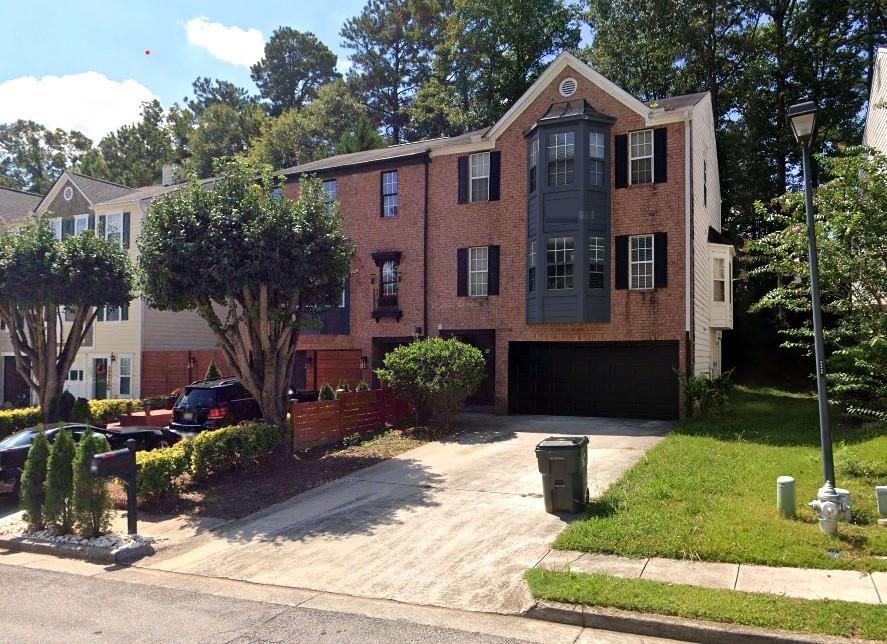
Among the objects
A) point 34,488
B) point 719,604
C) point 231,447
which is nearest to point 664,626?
point 719,604

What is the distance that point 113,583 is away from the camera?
309 inches

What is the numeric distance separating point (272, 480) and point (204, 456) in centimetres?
132

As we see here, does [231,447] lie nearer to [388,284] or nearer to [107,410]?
[107,410]

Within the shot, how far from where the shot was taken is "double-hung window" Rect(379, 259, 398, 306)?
72.3 ft

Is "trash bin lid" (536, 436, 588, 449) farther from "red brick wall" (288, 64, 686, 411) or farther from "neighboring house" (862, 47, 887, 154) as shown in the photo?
"neighboring house" (862, 47, 887, 154)

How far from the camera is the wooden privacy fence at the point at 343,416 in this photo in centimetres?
1458

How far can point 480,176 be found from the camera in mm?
20938

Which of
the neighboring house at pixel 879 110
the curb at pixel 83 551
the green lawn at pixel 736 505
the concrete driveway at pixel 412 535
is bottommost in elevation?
the curb at pixel 83 551

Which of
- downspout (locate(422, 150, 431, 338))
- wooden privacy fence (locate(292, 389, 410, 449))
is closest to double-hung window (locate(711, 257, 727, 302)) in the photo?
downspout (locate(422, 150, 431, 338))

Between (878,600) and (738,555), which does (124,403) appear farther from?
(878,600)

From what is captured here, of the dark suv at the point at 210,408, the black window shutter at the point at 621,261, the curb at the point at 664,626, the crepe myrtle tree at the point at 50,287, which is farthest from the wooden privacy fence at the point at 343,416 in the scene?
the curb at the point at 664,626

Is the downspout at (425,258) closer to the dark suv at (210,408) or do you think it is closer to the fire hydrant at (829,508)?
the dark suv at (210,408)

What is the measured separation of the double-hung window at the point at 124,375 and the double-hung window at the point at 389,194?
13.2m

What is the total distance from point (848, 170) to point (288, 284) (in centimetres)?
1009
